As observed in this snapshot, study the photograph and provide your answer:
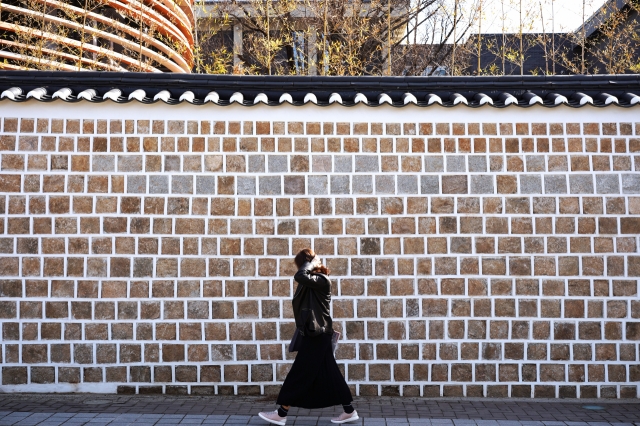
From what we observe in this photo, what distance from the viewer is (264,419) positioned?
6160 mm

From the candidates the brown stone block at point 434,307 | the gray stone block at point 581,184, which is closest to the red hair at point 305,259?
the brown stone block at point 434,307

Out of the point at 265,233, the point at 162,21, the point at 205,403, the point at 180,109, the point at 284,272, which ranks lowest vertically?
the point at 205,403

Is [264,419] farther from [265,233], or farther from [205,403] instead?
[265,233]

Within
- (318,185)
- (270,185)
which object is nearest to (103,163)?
(270,185)

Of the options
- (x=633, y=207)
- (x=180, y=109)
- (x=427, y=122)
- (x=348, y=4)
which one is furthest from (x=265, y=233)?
(x=348, y=4)

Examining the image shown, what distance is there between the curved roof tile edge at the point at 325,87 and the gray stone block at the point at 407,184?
0.84 m

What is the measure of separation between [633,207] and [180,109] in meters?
5.18

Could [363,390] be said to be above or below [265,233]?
below

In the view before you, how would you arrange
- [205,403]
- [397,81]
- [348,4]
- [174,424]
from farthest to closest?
[348,4] < [397,81] < [205,403] < [174,424]

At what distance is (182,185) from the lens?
23.5 feet

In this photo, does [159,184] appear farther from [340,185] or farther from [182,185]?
[340,185]

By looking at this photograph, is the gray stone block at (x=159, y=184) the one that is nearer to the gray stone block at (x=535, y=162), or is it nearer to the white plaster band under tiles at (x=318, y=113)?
the white plaster band under tiles at (x=318, y=113)

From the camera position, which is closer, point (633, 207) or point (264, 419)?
point (264, 419)

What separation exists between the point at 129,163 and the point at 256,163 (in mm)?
1420
